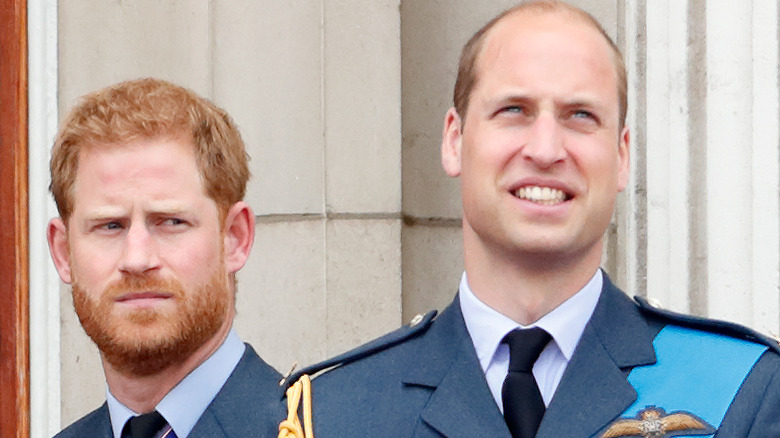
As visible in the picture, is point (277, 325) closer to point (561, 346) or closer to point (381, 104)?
point (381, 104)

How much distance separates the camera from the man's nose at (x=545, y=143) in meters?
2.66

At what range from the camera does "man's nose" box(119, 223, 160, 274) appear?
10.6 ft

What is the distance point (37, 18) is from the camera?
4.48 meters

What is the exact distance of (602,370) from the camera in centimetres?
270

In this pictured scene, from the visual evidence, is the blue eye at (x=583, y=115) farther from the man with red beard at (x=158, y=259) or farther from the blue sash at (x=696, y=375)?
the man with red beard at (x=158, y=259)

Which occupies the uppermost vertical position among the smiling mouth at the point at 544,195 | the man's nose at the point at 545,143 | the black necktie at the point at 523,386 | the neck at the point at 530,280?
the man's nose at the point at 545,143

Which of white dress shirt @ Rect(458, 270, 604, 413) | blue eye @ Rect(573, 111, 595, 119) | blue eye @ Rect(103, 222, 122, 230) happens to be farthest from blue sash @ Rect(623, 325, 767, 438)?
blue eye @ Rect(103, 222, 122, 230)

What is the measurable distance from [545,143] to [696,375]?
1.77 feet

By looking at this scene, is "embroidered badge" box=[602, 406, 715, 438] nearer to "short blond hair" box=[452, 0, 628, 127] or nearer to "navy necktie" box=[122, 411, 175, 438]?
"short blond hair" box=[452, 0, 628, 127]

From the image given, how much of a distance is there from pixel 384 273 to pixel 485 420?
117 inches

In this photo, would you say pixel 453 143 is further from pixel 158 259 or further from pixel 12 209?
pixel 12 209

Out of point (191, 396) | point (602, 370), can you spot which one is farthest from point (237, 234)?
point (602, 370)

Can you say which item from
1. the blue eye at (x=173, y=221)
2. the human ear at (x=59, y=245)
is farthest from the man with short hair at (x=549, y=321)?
the human ear at (x=59, y=245)

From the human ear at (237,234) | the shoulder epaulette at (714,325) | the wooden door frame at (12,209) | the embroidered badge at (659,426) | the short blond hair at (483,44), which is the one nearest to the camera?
the embroidered badge at (659,426)
